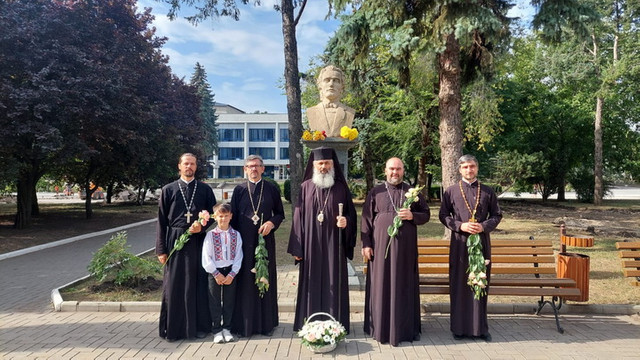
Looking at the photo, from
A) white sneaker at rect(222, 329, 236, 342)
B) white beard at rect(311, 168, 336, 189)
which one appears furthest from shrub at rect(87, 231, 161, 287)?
white beard at rect(311, 168, 336, 189)

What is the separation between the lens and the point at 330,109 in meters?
5.98

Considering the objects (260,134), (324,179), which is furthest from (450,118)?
(260,134)

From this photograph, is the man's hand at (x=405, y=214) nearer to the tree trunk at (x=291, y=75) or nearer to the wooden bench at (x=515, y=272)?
the wooden bench at (x=515, y=272)

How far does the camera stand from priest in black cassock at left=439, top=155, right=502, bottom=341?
15.1ft

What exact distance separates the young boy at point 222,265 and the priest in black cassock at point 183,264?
0.53ft

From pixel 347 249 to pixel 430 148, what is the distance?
17325mm

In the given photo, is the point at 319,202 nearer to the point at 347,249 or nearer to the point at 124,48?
the point at 347,249

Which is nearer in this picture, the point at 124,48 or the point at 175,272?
the point at 175,272

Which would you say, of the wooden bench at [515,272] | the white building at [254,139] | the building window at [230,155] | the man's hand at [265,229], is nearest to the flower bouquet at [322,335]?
the man's hand at [265,229]

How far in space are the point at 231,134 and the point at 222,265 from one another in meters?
71.7

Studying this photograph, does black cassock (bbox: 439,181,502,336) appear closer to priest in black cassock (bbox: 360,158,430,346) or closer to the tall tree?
priest in black cassock (bbox: 360,158,430,346)

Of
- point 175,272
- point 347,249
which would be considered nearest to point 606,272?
point 347,249

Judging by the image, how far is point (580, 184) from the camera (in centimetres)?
2909

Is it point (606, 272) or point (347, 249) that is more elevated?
point (347, 249)
